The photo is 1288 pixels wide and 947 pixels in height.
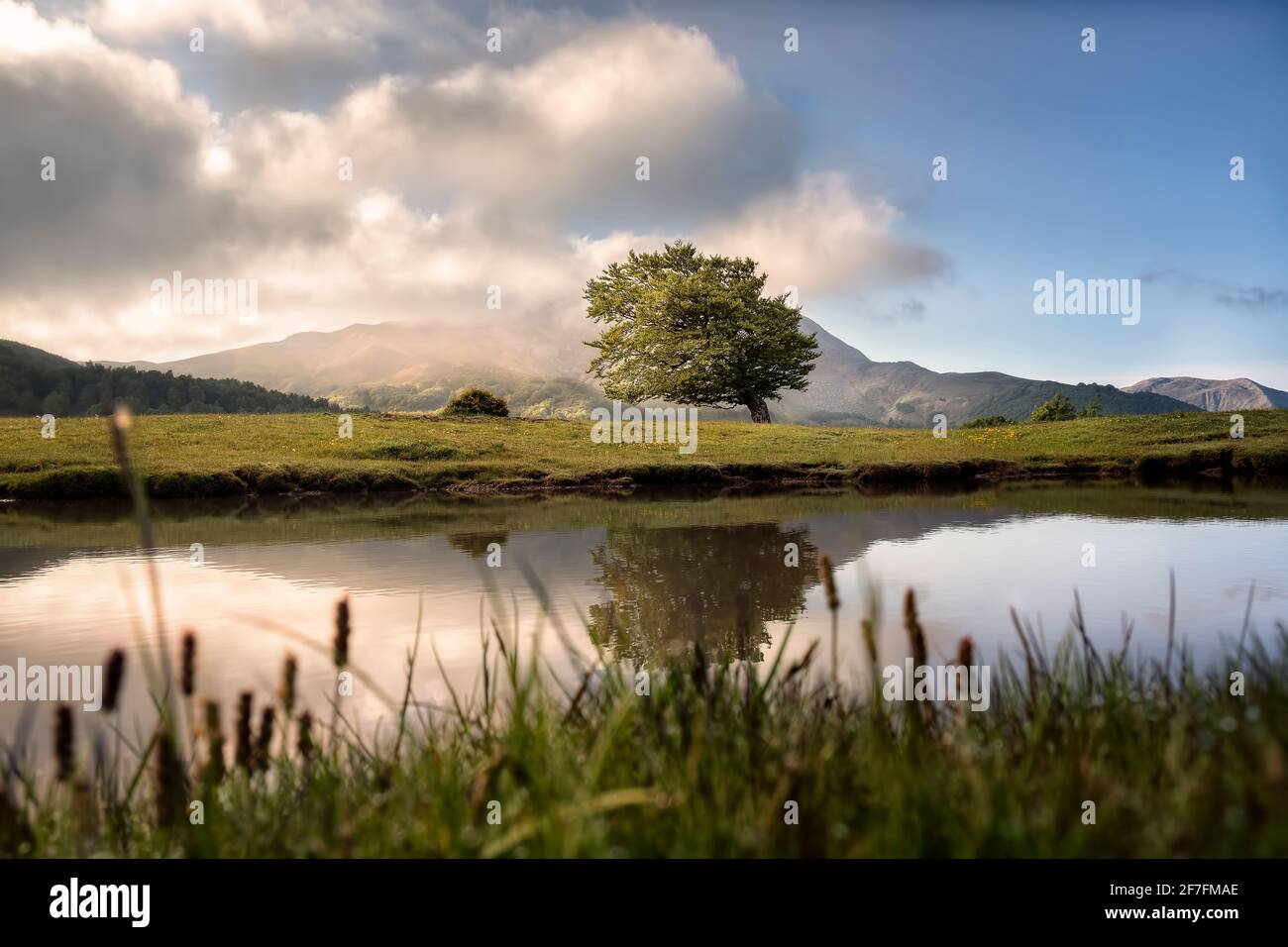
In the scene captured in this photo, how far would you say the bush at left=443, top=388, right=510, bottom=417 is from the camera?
175 ft

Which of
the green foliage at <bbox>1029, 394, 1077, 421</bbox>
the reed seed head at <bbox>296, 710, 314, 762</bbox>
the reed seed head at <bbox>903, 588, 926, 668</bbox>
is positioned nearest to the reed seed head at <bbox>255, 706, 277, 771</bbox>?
the reed seed head at <bbox>296, 710, 314, 762</bbox>

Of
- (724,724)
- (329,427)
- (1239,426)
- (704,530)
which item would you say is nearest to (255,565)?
(704,530)

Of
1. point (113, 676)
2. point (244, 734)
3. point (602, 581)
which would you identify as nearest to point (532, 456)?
point (602, 581)

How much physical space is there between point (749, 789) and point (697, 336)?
55.8m

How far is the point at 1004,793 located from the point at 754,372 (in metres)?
57.0

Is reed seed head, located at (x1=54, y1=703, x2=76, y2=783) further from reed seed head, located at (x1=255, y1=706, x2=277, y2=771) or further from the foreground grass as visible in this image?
reed seed head, located at (x1=255, y1=706, x2=277, y2=771)

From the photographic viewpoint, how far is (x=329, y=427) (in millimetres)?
43906

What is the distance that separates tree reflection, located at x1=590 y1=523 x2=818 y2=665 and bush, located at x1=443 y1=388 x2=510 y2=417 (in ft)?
119

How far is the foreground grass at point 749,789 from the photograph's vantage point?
2340 millimetres

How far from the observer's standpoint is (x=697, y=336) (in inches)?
2271

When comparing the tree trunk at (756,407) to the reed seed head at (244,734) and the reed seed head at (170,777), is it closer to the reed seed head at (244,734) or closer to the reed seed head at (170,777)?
the reed seed head at (244,734)

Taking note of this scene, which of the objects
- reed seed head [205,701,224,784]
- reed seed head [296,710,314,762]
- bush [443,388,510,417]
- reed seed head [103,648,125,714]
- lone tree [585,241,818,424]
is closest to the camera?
reed seed head [103,648,125,714]

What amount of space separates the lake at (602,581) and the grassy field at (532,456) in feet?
25.6
